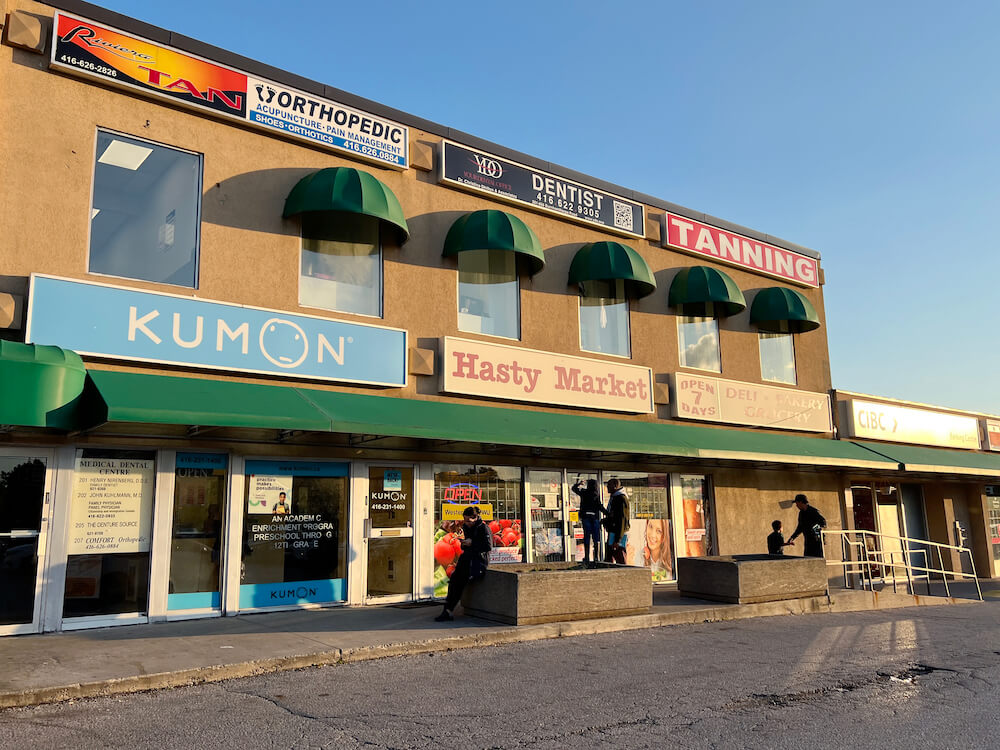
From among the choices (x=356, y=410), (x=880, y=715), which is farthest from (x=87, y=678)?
(x=880, y=715)

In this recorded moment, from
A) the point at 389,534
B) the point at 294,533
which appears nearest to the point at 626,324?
the point at 389,534

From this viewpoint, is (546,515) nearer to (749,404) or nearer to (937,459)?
(749,404)

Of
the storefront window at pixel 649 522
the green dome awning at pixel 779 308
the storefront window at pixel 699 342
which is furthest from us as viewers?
the green dome awning at pixel 779 308

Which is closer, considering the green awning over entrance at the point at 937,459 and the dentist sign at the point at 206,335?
the dentist sign at the point at 206,335

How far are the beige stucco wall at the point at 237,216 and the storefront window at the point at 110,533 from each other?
231 cm

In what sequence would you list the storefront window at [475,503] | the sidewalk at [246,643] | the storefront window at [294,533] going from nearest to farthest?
1. the sidewalk at [246,643]
2. the storefront window at [294,533]
3. the storefront window at [475,503]

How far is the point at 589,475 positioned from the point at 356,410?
559 cm

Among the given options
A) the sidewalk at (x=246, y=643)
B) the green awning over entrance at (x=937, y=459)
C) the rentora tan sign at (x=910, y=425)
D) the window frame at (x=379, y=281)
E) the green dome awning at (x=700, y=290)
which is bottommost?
the sidewalk at (x=246, y=643)

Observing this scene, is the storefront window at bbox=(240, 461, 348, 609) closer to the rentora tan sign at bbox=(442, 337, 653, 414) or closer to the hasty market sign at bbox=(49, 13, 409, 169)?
the rentora tan sign at bbox=(442, 337, 653, 414)

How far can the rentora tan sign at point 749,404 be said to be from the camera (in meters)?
16.0

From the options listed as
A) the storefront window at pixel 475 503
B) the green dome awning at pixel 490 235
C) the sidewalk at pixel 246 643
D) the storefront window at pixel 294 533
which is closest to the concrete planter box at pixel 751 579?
the sidewalk at pixel 246 643

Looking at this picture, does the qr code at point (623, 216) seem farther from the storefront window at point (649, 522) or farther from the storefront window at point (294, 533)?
the storefront window at point (294, 533)

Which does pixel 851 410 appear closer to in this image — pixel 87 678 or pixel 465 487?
pixel 465 487

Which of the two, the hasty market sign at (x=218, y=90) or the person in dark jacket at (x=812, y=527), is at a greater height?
the hasty market sign at (x=218, y=90)
